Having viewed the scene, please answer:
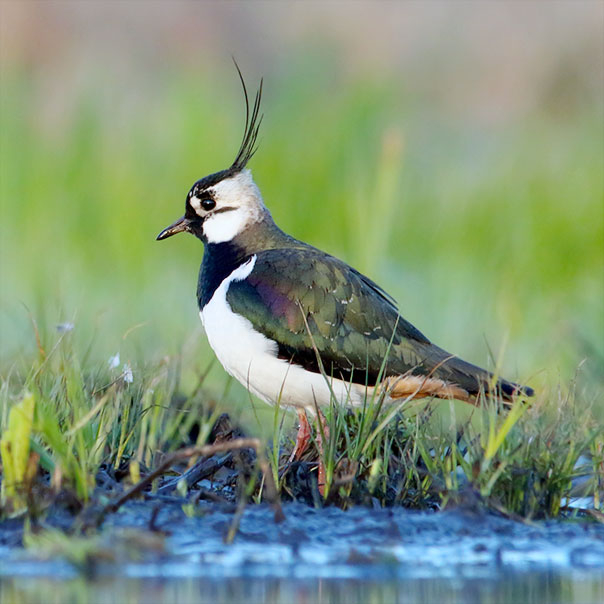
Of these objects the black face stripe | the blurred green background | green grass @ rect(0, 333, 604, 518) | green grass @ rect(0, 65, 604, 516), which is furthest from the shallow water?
the blurred green background

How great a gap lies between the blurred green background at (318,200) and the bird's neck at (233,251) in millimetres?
698

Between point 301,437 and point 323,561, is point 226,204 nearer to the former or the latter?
point 301,437

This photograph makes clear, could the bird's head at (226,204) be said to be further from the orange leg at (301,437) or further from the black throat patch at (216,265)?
the orange leg at (301,437)

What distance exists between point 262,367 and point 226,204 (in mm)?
919

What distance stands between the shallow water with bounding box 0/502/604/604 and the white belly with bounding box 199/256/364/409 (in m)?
0.72

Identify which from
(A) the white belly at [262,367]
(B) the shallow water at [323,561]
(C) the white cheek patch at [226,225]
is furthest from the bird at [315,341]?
(B) the shallow water at [323,561]

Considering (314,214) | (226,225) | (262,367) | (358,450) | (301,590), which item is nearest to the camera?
(301,590)

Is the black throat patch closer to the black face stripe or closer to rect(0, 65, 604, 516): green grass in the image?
the black face stripe

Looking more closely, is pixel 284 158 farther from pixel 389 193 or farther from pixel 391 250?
pixel 389 193

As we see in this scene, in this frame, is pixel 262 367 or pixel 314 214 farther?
pixel 314 214

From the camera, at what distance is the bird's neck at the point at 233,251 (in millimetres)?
5301

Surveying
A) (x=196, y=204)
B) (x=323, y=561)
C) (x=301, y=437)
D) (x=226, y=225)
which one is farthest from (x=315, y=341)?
(x=323, y=561)

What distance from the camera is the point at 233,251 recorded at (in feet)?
17.7

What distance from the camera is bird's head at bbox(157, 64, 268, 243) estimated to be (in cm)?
551
